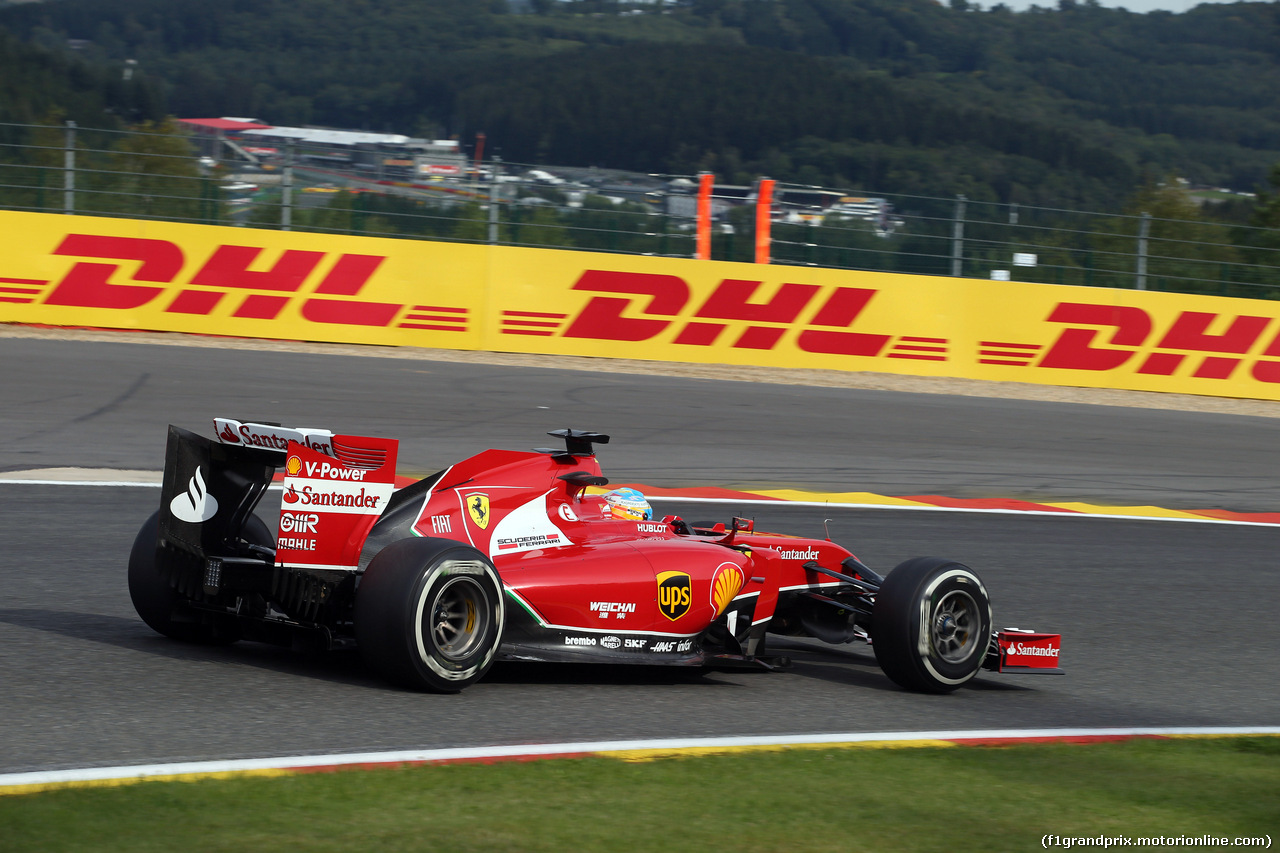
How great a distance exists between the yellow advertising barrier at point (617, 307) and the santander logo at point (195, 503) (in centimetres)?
1190

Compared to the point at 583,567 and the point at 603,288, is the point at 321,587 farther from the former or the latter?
the point at 603,288

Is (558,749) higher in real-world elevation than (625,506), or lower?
lower

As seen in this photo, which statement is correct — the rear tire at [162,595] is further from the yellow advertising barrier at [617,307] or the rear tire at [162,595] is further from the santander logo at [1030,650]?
the yellow advertising barrier at [617,307]

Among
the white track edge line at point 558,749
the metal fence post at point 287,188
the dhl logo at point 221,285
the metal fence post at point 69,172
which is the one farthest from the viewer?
the metal fence post at point 287,188

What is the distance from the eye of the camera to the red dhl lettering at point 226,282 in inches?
670

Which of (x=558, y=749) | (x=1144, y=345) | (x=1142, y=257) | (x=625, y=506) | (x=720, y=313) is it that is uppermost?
(x=1142, y=257)

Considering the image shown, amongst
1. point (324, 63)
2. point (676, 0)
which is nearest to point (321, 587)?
point (324, 63)

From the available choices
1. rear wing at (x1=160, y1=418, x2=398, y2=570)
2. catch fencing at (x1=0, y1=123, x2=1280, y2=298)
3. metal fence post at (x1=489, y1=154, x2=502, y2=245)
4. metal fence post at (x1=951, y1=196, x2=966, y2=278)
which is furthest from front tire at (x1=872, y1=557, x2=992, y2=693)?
metal fence post at (x1=951, y1=196, x2=966, y2=278)

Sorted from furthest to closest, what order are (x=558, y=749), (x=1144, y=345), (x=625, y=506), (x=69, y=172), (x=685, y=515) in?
1. (x=1144, y=345)
2. (x=69, y=172)
3. (x=685, y=515)
4. (x=625, y=506)
5. (x=558, y=749)

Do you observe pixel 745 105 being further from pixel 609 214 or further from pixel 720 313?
pixel 720 313

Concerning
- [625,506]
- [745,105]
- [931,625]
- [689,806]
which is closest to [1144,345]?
[931,625]

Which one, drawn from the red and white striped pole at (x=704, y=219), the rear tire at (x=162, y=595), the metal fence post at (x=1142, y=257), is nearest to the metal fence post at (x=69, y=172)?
the red and white striped pole at (x=704, y=219)

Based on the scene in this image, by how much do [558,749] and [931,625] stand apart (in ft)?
6.64

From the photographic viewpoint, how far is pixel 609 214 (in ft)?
62.5
